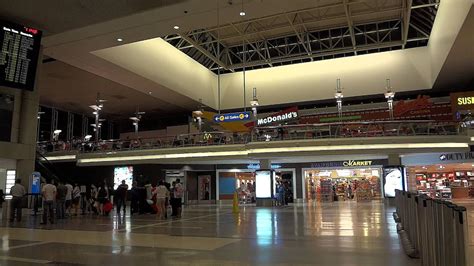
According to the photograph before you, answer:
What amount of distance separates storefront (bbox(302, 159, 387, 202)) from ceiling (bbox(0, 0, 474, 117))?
8.20m

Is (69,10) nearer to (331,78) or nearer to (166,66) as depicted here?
(166,66)

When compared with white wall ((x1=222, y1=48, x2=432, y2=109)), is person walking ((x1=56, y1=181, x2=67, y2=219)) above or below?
below

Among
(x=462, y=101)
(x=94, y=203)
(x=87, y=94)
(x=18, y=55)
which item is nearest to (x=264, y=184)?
(x=94, y=203)

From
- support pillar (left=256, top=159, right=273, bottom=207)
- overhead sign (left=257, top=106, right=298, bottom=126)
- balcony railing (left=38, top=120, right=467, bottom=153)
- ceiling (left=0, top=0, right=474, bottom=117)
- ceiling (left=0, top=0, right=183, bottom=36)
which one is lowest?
support pillar (left=256, top=159, right=273, bottom=207)

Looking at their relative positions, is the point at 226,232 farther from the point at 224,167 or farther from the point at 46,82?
the point at 224,167

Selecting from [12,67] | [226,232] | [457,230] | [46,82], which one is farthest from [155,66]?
[457,230]

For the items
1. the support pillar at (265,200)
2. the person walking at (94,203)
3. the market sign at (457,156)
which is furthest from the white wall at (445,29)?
the person walking at (94,203)

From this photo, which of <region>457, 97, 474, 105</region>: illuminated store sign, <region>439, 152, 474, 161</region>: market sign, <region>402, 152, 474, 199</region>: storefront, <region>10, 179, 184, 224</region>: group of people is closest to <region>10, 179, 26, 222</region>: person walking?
<region>10, 179, 184, 224</region>: group of people

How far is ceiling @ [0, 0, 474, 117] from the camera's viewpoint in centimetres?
1285

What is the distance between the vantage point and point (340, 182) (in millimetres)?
31250

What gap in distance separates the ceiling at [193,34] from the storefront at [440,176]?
17.0 ft

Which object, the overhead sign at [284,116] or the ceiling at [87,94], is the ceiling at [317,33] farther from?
the overhead sign at [284,116]

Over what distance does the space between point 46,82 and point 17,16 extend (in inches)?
476

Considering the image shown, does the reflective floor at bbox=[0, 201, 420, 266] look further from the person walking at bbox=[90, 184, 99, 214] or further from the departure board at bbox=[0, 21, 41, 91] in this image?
the person walking at bbox=[90, 184, 99, 214]
